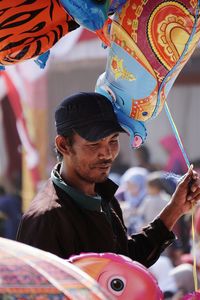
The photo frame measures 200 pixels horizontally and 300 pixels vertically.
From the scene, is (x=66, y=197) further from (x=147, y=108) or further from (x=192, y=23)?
(x=192, y=23)

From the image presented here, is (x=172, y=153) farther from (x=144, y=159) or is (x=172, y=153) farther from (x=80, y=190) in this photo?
(x=80, y=190)

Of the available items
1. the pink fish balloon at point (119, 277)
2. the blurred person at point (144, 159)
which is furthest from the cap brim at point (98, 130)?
the blurred person at point (144, 159)

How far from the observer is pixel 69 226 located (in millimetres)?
2932

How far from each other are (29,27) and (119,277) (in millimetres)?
922

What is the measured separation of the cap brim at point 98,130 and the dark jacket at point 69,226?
205 millimetres

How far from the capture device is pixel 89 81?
1314cm

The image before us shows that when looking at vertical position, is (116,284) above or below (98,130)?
below

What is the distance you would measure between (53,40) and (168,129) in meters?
9.27

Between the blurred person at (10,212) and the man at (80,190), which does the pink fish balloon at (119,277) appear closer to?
the man at (80,190)

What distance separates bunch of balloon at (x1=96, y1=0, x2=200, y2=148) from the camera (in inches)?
A: 113

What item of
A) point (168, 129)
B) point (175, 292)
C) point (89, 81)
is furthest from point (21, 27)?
point (89, 81)

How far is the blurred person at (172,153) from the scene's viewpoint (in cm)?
912

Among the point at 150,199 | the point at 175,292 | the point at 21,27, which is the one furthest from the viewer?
the point at 150,199

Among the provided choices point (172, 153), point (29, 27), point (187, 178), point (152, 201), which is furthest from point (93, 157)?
point (172, 153)
